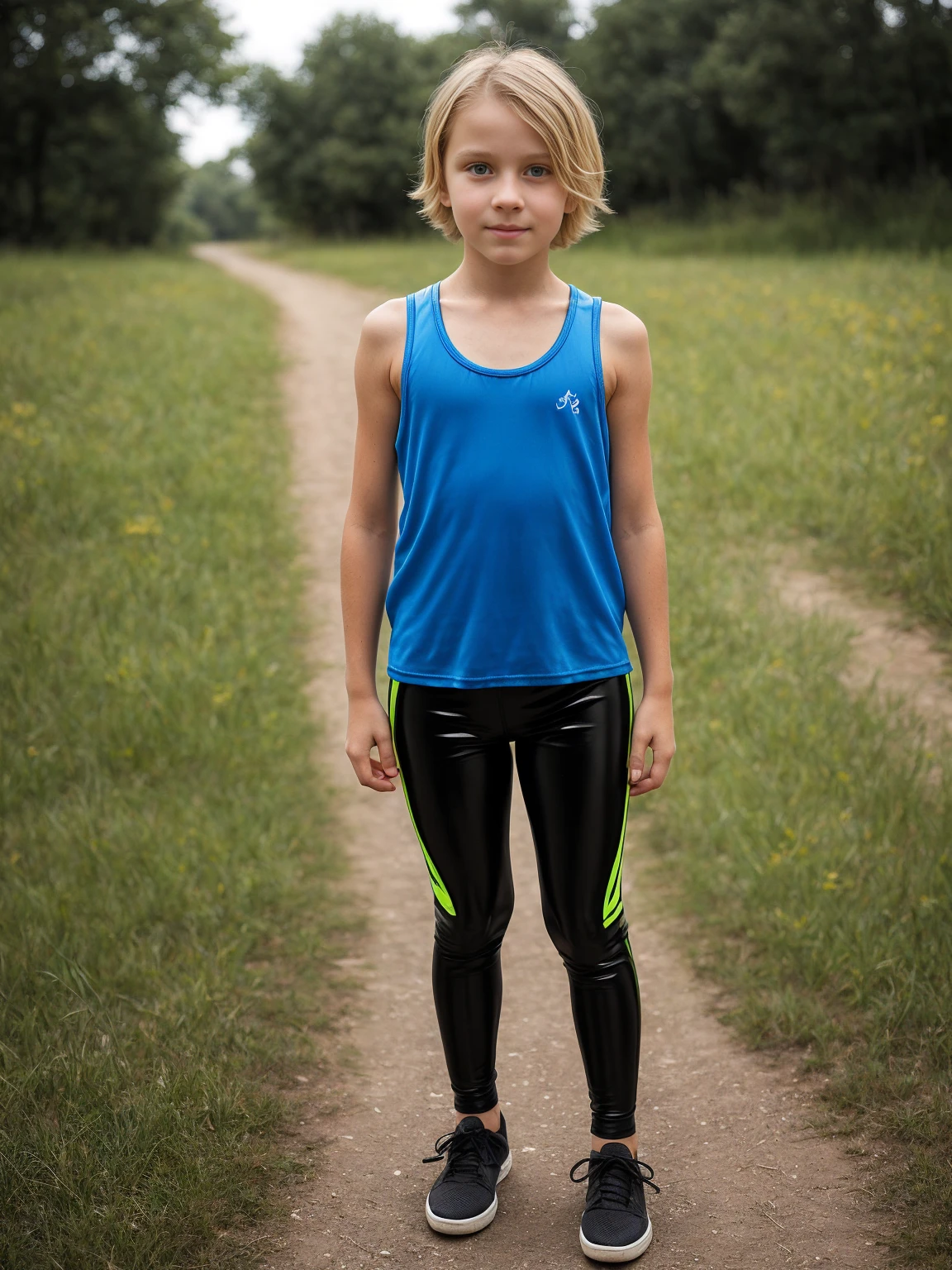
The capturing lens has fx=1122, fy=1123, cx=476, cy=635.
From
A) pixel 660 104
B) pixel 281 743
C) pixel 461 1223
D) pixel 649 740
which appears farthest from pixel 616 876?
pixel 660 104

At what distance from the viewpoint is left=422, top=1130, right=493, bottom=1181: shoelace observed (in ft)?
8.29

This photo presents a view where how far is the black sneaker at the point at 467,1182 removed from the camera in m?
2.48

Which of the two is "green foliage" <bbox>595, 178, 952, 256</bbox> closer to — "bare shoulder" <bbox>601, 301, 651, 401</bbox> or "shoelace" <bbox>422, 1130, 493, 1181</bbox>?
"bare shoulder" <bbox>601, 301, 651, 401</bbox>

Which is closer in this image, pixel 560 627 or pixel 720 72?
pixel 560 627

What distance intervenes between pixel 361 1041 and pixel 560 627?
185 centimetres

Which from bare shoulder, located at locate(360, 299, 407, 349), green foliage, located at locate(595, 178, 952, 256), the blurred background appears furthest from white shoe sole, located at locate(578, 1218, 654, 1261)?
green foliage, located at locate(595, 178, 952, 256)

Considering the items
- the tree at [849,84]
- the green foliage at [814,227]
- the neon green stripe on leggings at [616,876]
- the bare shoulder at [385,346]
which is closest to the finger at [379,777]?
the neon green stripe on leggings at [616,876]

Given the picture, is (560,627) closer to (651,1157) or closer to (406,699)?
(406,699)

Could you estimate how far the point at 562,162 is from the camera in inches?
81.6

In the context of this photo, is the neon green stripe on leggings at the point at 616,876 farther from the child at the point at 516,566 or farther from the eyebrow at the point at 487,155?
the eyebrow at the point at 487,155

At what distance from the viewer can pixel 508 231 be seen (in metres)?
2.08

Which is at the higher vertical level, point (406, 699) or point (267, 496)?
point (406, 699)

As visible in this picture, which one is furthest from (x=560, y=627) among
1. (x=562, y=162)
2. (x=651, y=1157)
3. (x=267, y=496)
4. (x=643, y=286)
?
(x=643, y=286)

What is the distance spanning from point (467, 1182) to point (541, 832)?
34.2 inches
